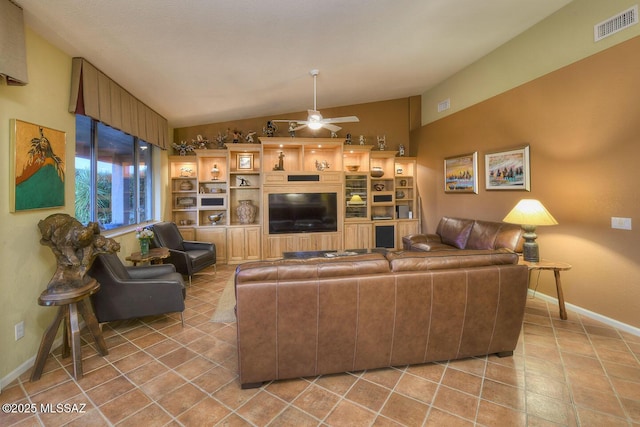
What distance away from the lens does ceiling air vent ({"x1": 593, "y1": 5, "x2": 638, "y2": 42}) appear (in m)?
2.61

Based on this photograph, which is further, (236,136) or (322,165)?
→ (322,165)

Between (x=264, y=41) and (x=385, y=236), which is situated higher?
(x=264, y=41)

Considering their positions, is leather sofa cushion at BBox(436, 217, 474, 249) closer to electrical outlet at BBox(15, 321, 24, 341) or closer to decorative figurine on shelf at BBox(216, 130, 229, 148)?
decorative figurine on shelf at BBox(216, 130, 229, 148)

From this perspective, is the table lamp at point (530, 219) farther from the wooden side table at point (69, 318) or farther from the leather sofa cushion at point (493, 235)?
the wooden side table at point (69, 318)

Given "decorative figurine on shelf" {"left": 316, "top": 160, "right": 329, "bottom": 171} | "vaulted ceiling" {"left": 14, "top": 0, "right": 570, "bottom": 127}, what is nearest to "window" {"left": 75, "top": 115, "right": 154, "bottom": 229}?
"vaulted ceiling" {"left": 14, "top": 0, "right": 570, "bottom": 127}

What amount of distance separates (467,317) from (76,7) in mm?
3851

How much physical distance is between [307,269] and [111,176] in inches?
142

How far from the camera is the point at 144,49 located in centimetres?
274

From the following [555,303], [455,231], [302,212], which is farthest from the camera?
[302,212]

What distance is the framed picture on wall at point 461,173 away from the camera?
4586mm

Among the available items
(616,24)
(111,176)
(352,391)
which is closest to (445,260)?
(352,391)

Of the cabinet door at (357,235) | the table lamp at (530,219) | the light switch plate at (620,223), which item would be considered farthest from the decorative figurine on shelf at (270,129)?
the light switch plate at (620,223)

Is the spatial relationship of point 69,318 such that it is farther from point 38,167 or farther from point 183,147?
point 183,147

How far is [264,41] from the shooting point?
2918 millimetres
